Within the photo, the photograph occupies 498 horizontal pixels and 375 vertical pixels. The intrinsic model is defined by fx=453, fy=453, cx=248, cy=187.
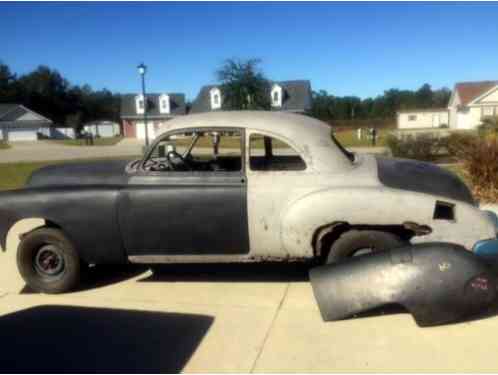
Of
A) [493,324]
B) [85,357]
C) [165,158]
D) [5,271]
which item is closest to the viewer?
[85,357]

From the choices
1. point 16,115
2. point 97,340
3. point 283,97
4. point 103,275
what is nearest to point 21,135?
point 16,115

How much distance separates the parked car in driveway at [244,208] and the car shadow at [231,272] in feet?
1.75

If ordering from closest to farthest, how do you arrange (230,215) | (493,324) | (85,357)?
(85,357), (493,324), (230,215)

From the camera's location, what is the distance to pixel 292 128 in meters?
4.21

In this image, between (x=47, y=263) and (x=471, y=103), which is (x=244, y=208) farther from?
(x=471, y=103)

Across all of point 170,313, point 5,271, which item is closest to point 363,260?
point 170,313

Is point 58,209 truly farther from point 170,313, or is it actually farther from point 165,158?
point 170,313

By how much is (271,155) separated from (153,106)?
160 feet

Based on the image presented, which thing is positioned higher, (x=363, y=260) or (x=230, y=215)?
(x=230, y=215)

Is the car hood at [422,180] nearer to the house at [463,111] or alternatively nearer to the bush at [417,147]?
the bush at [417,147]

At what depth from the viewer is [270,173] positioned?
4.04 m

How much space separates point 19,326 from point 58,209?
106 centimetres

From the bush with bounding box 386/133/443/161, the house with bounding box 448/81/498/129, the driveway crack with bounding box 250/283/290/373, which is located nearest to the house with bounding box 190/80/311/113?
the house with bounding box 448/81/498/129

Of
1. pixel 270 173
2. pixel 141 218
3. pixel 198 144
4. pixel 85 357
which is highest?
pixel 198 144
